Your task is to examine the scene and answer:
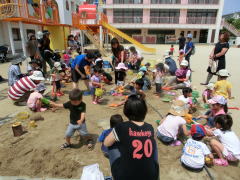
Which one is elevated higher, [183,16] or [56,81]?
[183,16]

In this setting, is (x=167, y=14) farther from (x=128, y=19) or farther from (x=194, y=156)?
(x=194, y=156)

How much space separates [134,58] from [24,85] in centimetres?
565

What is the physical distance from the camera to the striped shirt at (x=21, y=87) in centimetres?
488

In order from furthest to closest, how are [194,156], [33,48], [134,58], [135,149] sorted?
[134,58], [33,48], [194,156], [135,149]

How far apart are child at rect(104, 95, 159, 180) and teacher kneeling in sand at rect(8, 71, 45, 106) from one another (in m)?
3.84

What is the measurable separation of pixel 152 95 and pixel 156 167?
14.3 ft

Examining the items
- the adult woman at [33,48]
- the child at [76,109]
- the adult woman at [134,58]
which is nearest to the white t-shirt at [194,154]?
the child at [76,109]

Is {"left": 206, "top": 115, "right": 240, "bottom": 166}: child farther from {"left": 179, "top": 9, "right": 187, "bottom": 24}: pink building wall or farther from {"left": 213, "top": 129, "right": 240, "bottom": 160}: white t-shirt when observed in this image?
{"left": 179, "top": 9, "right": 187, "bottom": 24}: pink building wall

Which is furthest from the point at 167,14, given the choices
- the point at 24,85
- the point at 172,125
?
the point at 172,125

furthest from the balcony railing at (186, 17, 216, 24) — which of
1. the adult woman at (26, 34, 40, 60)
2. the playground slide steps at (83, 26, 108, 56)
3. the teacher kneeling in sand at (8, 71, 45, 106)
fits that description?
the teacher kneeling in sand at (8, 71, 45, 106)

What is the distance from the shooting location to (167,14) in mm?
33250

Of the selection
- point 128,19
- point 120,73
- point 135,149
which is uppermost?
point 128,19

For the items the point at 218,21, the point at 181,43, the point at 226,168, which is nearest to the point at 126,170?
the point at 226,168

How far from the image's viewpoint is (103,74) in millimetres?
7574
